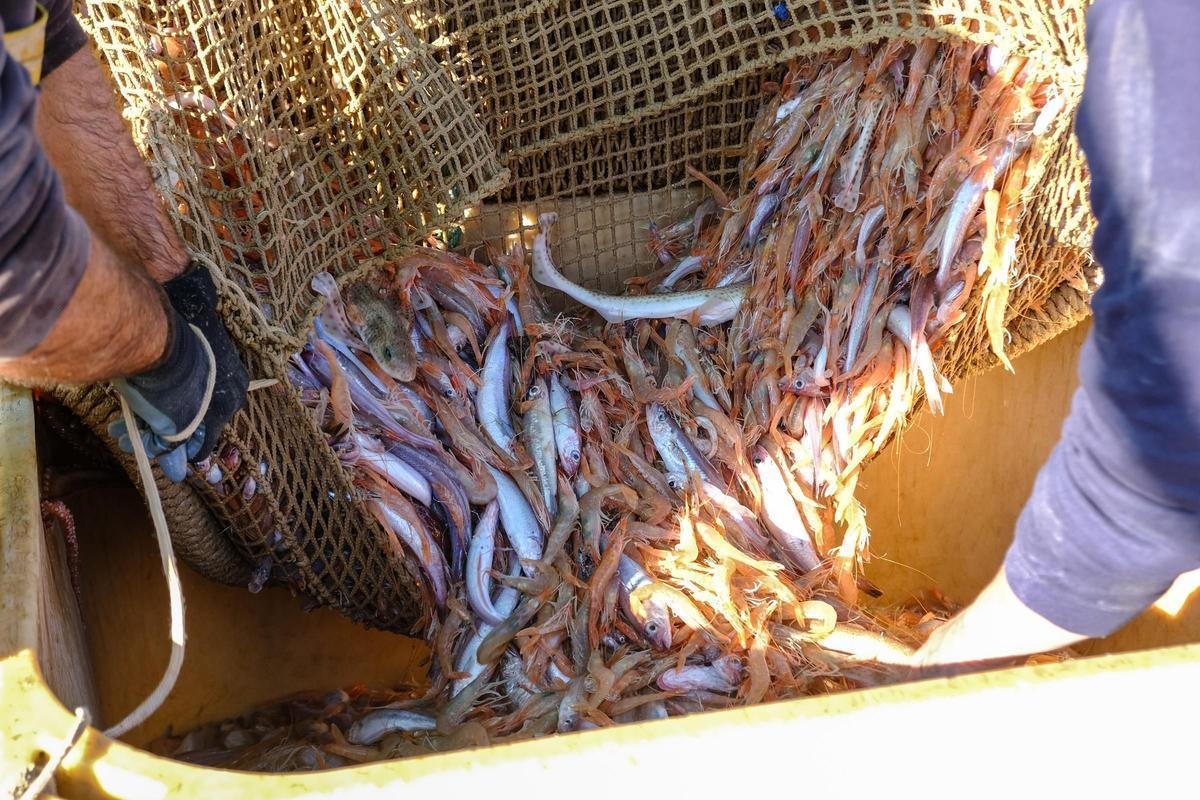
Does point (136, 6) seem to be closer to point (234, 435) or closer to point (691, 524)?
point (234, 435)

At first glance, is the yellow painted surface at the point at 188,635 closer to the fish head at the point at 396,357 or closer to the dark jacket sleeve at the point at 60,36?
A: the fish head at the point at 396,357

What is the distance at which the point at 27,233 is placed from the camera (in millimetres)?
1113

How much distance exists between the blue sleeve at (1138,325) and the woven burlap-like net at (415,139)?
4.26ft

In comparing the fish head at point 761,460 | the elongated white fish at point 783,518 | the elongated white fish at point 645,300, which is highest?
the elongated white fish at point 645,300

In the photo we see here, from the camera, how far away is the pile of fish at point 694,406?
2209 mm

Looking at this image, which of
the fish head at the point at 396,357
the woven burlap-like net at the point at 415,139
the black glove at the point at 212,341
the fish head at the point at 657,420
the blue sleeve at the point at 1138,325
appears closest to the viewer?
the blue sleeve at the point at 1138,325

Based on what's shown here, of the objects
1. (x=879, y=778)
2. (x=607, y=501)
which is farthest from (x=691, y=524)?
(x=879, y=778)

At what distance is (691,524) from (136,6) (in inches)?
65.9

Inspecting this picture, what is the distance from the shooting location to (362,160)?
215 cm

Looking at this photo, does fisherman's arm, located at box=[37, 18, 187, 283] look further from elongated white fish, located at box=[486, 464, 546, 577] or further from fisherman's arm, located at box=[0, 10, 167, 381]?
elongated white fish, located at box=[486, 464, 546, 577]

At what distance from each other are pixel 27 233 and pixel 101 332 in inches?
10.0

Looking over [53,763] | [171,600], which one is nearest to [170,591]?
[171,600]

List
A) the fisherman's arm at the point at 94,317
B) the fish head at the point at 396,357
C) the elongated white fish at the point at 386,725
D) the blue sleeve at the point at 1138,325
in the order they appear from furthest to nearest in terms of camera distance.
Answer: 1. the fish head at the point at 396,357
2. the elongated white fish at the point at 386,725
3. the fisherman's arm at the point at 94,317
4. the blue sleeve at the point at 1138,325

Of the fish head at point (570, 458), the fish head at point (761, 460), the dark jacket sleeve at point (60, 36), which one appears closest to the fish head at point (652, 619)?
the fish head at point (570, 458)
